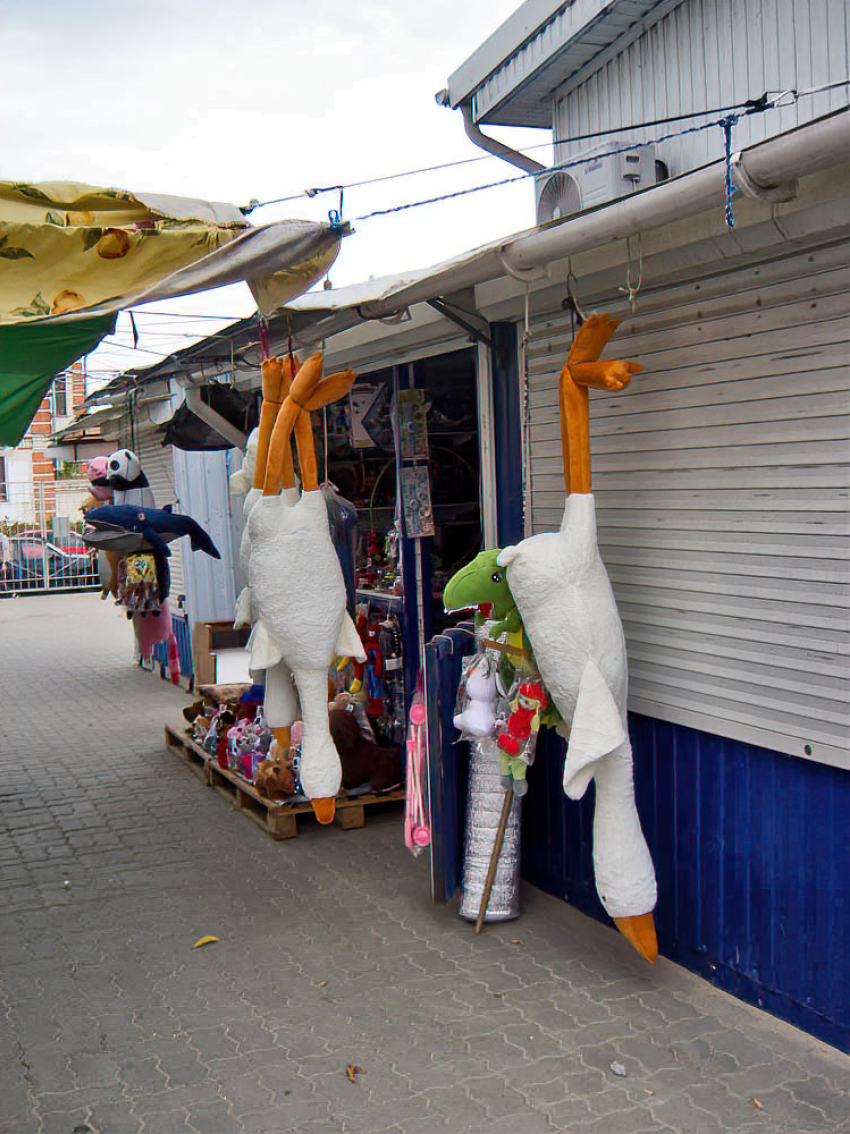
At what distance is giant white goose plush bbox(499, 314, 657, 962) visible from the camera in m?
3.87

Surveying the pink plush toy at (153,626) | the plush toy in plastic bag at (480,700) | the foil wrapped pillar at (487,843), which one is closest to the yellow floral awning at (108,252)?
the plush toy in plastic bag at (480,700)

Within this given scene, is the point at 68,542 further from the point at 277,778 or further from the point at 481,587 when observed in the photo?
the point at 481,587

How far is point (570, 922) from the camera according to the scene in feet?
16.4

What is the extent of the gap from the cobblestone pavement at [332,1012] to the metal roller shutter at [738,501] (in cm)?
115

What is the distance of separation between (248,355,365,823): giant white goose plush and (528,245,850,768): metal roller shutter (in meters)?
1.26

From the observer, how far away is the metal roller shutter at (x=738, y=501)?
3.58 meters

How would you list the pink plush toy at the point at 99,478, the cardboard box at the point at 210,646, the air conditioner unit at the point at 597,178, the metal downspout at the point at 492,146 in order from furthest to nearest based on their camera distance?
the cardboard box at the point at 210,646 → the metal downspout at the point at 492,146 → the pink plush toy at the point at 99,478 → the air conditioner unit at the point at 597,178

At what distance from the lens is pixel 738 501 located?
3965 mm

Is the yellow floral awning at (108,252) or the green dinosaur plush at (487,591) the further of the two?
the green dinosaur plush at (487,591)

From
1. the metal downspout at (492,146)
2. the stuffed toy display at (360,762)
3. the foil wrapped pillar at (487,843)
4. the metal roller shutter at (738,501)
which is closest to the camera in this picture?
the metal roller shutter at (738,501)

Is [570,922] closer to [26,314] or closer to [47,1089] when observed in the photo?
[47,1089]

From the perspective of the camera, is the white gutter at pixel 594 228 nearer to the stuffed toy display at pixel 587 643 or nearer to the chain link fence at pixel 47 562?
the stuffed toy display at pixel 587 643

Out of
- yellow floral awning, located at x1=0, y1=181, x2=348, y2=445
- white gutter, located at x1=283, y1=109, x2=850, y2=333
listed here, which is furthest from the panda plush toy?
yellow floral awning, located at x1=0, y1=181, x2=348, y2=445

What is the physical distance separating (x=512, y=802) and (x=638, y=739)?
0.69 meters
